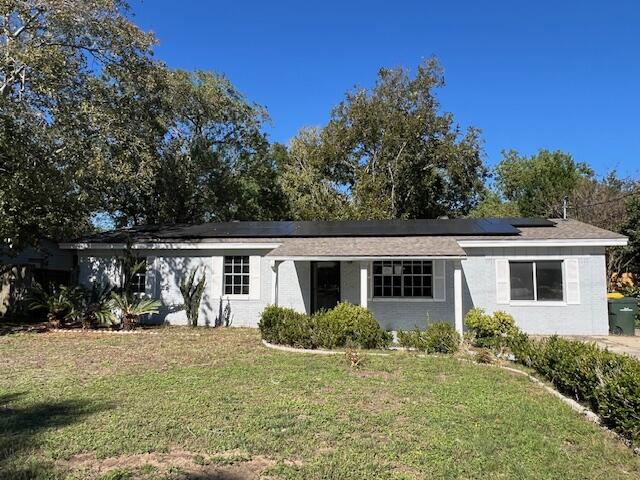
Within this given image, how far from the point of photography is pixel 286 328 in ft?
37.6

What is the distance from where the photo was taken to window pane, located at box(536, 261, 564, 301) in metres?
14.1

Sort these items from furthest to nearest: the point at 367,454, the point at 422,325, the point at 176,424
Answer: the point at 422,325
the point at 176,424
the point at 367,454

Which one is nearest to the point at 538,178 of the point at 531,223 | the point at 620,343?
the point at 531,223

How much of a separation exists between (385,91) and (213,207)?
39.3 ft

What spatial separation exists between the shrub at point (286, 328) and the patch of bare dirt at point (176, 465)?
6360 mm

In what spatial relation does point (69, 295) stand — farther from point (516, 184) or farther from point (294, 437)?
point (516, 184)

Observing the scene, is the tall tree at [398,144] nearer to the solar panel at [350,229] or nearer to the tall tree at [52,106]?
the solar panel at [350,229]

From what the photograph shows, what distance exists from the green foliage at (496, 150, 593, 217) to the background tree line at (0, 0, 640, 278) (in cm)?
19

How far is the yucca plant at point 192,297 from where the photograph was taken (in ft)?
51.3

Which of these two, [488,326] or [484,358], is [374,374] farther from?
[488,326]

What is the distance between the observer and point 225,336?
44.2 feet

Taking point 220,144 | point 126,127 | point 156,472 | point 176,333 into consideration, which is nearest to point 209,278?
point 176,333

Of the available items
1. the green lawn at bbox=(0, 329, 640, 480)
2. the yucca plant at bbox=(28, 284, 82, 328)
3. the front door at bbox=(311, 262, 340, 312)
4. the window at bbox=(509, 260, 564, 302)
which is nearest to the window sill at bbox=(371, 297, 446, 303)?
the front door at bbox=(311, 262, 340, 312)

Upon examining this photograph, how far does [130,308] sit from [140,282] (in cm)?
218
